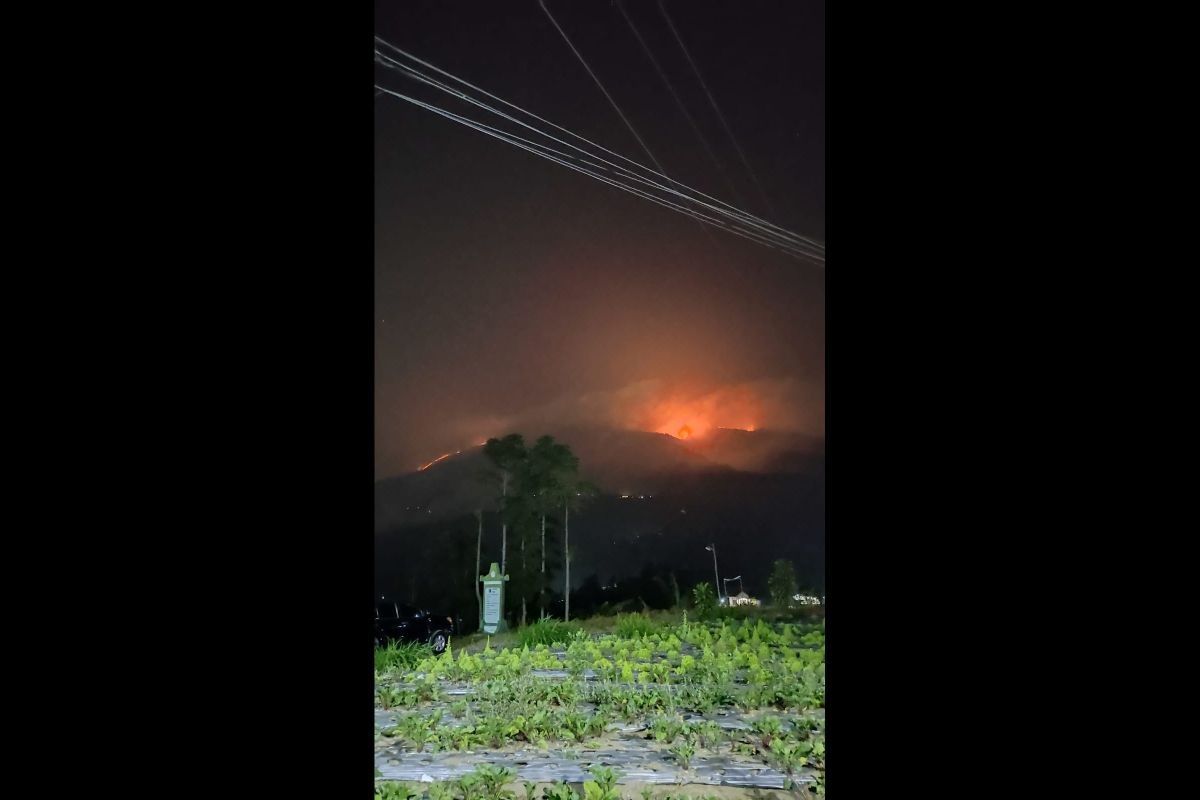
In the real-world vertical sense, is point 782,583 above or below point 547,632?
above

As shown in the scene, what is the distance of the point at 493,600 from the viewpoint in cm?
280

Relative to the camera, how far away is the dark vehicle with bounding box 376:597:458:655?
2.68 m

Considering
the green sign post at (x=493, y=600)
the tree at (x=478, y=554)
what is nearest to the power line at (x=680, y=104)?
the tree at (x=478, y=554)

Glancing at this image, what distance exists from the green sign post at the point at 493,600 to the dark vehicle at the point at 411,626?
12 cm

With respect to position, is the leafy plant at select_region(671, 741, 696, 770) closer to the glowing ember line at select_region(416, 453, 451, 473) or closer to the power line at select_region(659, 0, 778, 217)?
the glowing ember line at select_region(416, 453, 451, 473)

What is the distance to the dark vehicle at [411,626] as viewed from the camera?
268 cm

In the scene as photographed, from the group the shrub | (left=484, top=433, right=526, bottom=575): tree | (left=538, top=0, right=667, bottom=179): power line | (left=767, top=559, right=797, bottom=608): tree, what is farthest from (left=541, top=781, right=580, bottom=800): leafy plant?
(left=538, top=0, right=667, bottom=179): power line

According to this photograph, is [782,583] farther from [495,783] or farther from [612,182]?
[612,182]

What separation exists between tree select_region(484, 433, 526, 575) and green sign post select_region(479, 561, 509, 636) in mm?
30

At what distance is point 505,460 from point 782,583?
3.58 ft

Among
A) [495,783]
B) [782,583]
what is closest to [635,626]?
[782,583]
